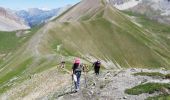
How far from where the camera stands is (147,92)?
42.0 metres

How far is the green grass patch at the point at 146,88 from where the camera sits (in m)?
42.1

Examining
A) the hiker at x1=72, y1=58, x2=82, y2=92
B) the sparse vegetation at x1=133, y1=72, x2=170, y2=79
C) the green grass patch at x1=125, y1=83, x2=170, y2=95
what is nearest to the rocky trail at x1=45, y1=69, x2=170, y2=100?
the green grass patch at x1=125, y1=83, x2=170, y2=95

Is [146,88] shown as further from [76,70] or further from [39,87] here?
[39,87]

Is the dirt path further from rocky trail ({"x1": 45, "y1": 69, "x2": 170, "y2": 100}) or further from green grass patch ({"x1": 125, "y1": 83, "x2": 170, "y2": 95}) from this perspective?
green grass patch ({"x1": 125, "y1": 83, "x2": 170, "y2": 95})

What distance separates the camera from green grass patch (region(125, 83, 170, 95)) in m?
42.1

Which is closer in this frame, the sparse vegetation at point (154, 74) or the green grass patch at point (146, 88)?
the green grass patch at point (146, 88)

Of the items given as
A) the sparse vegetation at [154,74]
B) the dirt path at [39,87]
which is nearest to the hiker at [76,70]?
the sparse vegetation at [154,74]

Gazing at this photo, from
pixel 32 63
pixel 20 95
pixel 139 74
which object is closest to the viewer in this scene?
pixel 139 74

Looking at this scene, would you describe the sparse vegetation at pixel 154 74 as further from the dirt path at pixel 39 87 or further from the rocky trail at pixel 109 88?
the dirt path at pixel 39 87

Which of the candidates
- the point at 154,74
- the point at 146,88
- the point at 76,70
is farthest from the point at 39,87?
the point at 146,88

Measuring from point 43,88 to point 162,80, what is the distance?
1028 inches

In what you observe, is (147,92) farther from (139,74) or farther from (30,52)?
(30,52)

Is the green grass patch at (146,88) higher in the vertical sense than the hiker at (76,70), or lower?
lower

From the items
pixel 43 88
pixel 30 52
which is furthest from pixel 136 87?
pixel 30 52
